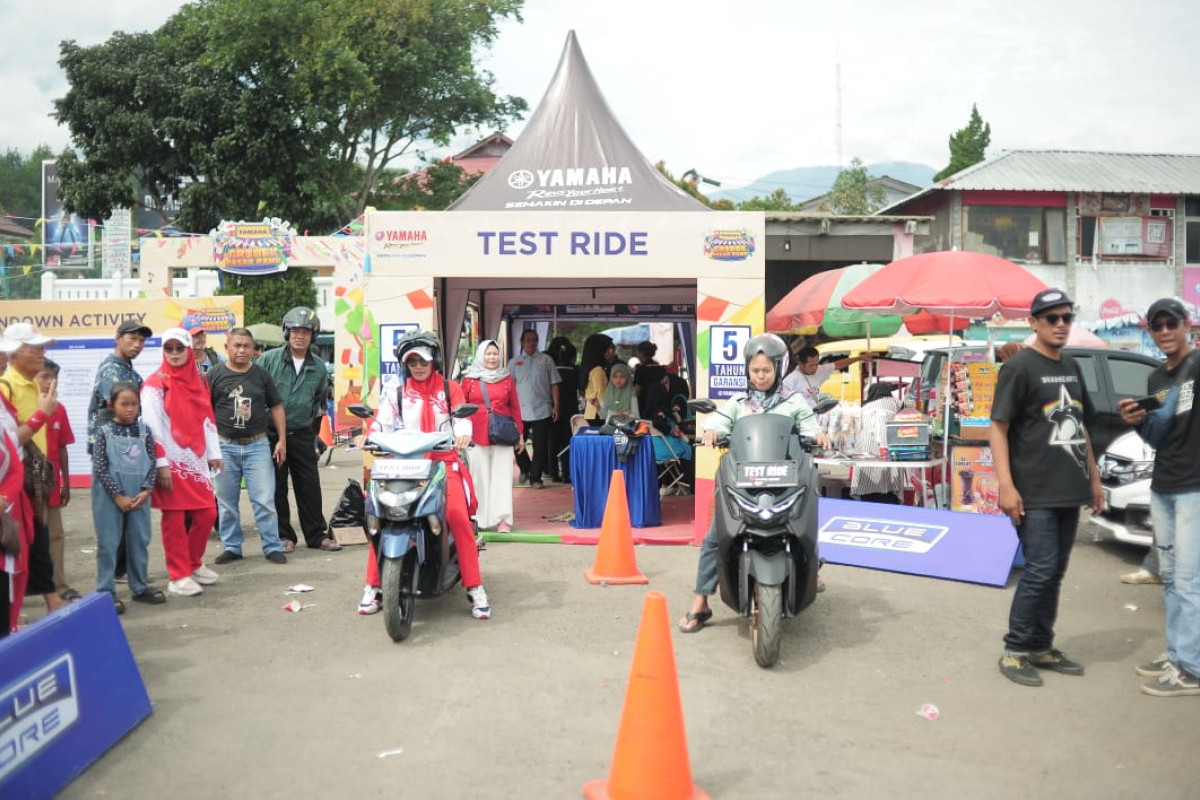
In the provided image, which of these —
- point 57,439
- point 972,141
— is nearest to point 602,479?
point 57,439

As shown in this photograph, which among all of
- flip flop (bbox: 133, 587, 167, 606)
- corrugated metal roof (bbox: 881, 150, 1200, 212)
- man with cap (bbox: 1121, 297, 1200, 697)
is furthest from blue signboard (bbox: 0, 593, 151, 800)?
corrugated metal roof (bbox: 881, 150, 1200, 212)

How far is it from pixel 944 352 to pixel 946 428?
9.51 ft

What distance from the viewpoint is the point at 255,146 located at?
25.8 metres

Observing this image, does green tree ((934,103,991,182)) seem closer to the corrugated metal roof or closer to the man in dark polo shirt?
the corrugated metal roof

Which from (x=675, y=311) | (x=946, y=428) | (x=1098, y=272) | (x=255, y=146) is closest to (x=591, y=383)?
(x=675, y=311)

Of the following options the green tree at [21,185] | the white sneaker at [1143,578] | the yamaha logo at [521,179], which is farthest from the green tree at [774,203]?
the green tree at [21,185]

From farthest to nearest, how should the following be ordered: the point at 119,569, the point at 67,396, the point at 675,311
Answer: the point at 675,311 → the point at 67,396 → the point at 119,569

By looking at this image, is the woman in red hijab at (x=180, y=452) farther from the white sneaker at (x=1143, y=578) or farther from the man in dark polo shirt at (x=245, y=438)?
the white sneaker at (x=1143, y=578)

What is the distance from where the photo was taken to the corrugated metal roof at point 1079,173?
26.8 m

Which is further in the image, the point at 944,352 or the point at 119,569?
the point at 944,352

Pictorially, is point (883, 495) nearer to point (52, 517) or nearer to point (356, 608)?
point (356, 608)

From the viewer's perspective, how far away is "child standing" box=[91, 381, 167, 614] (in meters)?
6.44

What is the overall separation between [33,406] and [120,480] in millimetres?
728

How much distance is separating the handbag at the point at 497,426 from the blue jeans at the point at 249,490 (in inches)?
72.2
